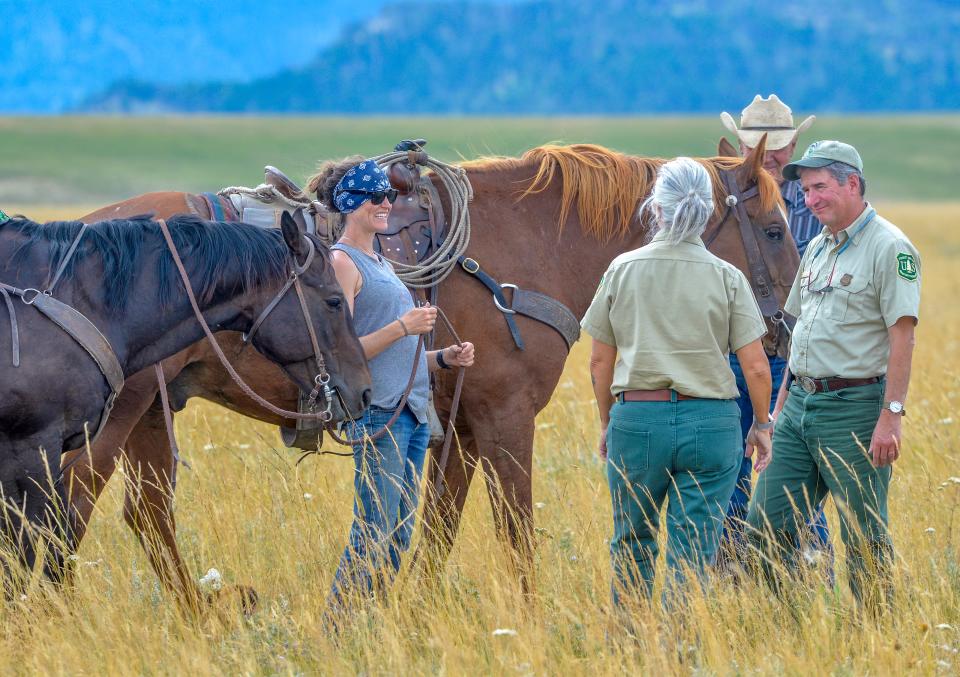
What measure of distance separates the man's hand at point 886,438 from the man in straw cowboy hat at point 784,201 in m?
1.09

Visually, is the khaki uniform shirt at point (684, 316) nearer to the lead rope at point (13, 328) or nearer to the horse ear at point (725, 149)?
the lead rope at point (13, 328)

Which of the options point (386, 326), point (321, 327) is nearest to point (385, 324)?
point (386, 326)

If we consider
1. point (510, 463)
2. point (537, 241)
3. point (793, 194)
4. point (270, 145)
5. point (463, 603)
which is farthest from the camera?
point (270, 145)

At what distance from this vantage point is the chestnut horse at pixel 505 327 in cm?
497

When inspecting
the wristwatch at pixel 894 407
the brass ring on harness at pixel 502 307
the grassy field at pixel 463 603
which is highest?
the brass ring on harness at pixel 502 307

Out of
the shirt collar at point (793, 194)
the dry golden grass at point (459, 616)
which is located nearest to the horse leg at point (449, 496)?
the dry golden grass at point (459, 616)

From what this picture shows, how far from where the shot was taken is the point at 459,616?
434 cm

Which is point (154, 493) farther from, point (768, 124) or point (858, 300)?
point (768, 124)

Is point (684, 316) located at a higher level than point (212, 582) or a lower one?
higher

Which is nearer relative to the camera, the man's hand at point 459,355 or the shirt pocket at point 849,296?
the shirt pocket at point 849,296

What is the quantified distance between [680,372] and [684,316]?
0.20 m

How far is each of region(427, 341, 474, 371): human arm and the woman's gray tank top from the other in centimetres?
19

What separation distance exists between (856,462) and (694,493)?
726 millimetres

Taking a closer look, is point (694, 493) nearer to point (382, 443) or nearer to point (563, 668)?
point (563, 668)
